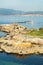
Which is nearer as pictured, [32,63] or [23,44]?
[32,63]

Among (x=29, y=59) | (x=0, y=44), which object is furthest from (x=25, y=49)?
(x=0, y=44)

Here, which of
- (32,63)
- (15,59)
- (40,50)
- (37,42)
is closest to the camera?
(32,63)

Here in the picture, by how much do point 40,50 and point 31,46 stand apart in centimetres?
194

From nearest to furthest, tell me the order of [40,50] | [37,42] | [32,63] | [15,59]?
[32,63] → [15,59] → [40,50] → [37,42]

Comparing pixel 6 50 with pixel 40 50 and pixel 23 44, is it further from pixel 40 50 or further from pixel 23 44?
pixel 40 50

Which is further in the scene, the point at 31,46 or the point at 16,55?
the point at 31,46

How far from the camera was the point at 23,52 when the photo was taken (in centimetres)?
2977

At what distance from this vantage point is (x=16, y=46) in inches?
1233

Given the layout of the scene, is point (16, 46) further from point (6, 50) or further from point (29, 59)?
point (29, 59)

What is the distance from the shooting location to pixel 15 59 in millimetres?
28453

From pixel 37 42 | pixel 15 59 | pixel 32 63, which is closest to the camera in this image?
pixel 32 63

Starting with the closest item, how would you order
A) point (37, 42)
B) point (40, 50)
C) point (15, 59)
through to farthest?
→ 1. point (15, 59)
2. point (40, 50)
3. point (37, 42)

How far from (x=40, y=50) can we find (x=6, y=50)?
16.4 feet

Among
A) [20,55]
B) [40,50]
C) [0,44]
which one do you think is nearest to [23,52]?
[20,55]
